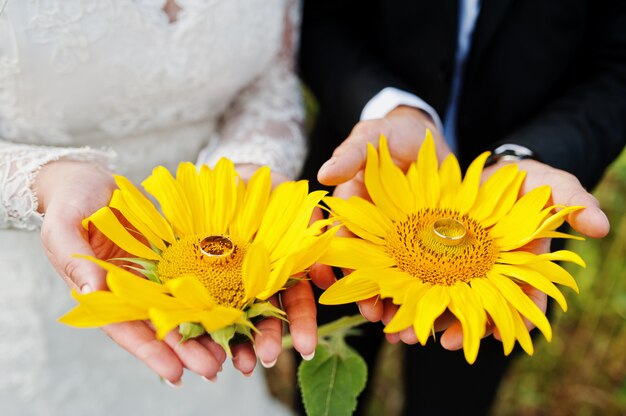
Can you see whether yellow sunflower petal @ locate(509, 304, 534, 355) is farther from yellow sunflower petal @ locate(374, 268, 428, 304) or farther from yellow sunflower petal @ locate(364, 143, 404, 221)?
yellow sunflower petal @ locate(364, 143, 404, 221)

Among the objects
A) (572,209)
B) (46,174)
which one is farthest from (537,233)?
(46,174)

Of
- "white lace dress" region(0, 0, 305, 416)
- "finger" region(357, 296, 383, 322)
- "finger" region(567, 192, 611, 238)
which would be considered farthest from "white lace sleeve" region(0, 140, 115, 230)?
"finger" region(567, 192, 611, 238)

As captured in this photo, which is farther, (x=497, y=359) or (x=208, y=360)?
(x=497, y=359)

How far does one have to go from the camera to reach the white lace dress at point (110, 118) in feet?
2.71

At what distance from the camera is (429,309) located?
0.65 meters

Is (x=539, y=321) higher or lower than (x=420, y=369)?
higher

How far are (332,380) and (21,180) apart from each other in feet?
1.58

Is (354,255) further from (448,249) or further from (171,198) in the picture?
(171,198)

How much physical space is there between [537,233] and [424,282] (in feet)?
0.47

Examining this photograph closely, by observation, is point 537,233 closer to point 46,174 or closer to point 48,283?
point 46,174

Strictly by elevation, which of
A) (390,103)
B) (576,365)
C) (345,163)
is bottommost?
(576,365)

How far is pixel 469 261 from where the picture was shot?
2.42 ft

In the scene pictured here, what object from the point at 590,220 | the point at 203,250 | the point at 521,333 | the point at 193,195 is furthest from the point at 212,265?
the point at 590,220

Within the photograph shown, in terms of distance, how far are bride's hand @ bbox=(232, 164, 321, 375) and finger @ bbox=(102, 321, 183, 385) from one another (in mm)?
62
